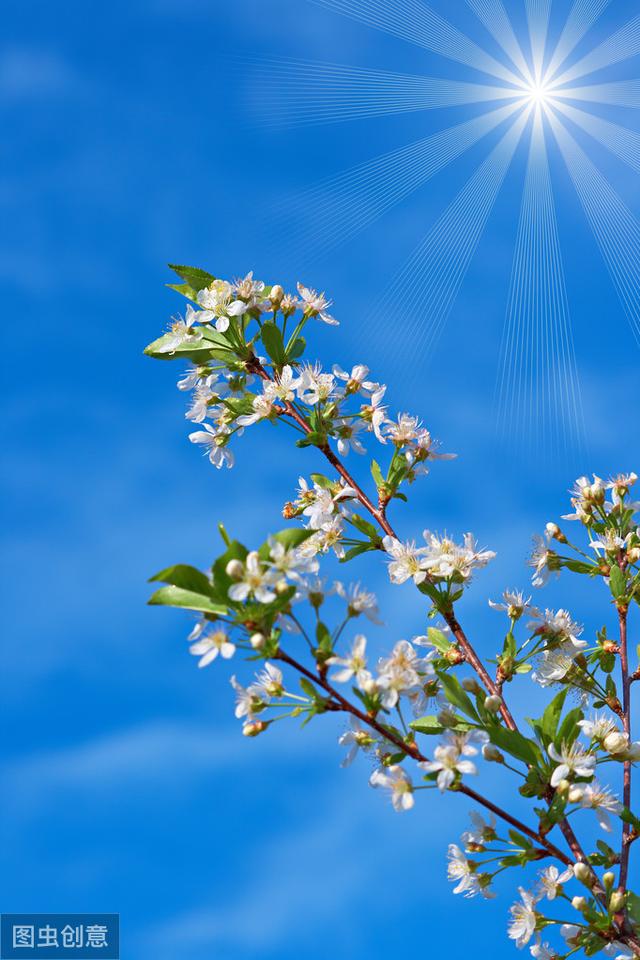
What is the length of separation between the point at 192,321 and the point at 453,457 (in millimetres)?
1280

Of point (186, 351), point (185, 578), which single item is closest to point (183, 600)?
point (185, 578)

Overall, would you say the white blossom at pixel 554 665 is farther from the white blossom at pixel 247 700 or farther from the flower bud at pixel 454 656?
the white blossom at pixel 247 700

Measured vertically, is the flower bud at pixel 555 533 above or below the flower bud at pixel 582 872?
above

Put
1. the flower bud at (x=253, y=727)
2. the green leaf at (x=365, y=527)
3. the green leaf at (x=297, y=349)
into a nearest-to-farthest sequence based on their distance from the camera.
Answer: the flower bud at (x=253, y=727), the green leaf at (x=365, y=527), the green leaf at (x=297, y=349)

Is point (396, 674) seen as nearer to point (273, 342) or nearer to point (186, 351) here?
point (273, 342)

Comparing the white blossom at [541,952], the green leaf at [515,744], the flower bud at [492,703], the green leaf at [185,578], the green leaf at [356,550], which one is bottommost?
the white blossom at [541,952]

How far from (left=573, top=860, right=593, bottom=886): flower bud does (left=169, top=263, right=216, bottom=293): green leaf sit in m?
2.77

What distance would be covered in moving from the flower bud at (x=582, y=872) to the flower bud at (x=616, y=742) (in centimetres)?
43

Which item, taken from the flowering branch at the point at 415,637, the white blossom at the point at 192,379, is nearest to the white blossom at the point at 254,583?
the flowering branch at the point at 415,637

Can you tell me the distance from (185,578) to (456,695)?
99 cm

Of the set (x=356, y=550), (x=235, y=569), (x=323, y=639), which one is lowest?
(x=323, y=639)

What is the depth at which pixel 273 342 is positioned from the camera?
4109 millimetres

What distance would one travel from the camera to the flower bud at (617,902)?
2.87 m

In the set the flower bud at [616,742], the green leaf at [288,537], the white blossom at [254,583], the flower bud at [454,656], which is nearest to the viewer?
the white blossom at [254,583]
